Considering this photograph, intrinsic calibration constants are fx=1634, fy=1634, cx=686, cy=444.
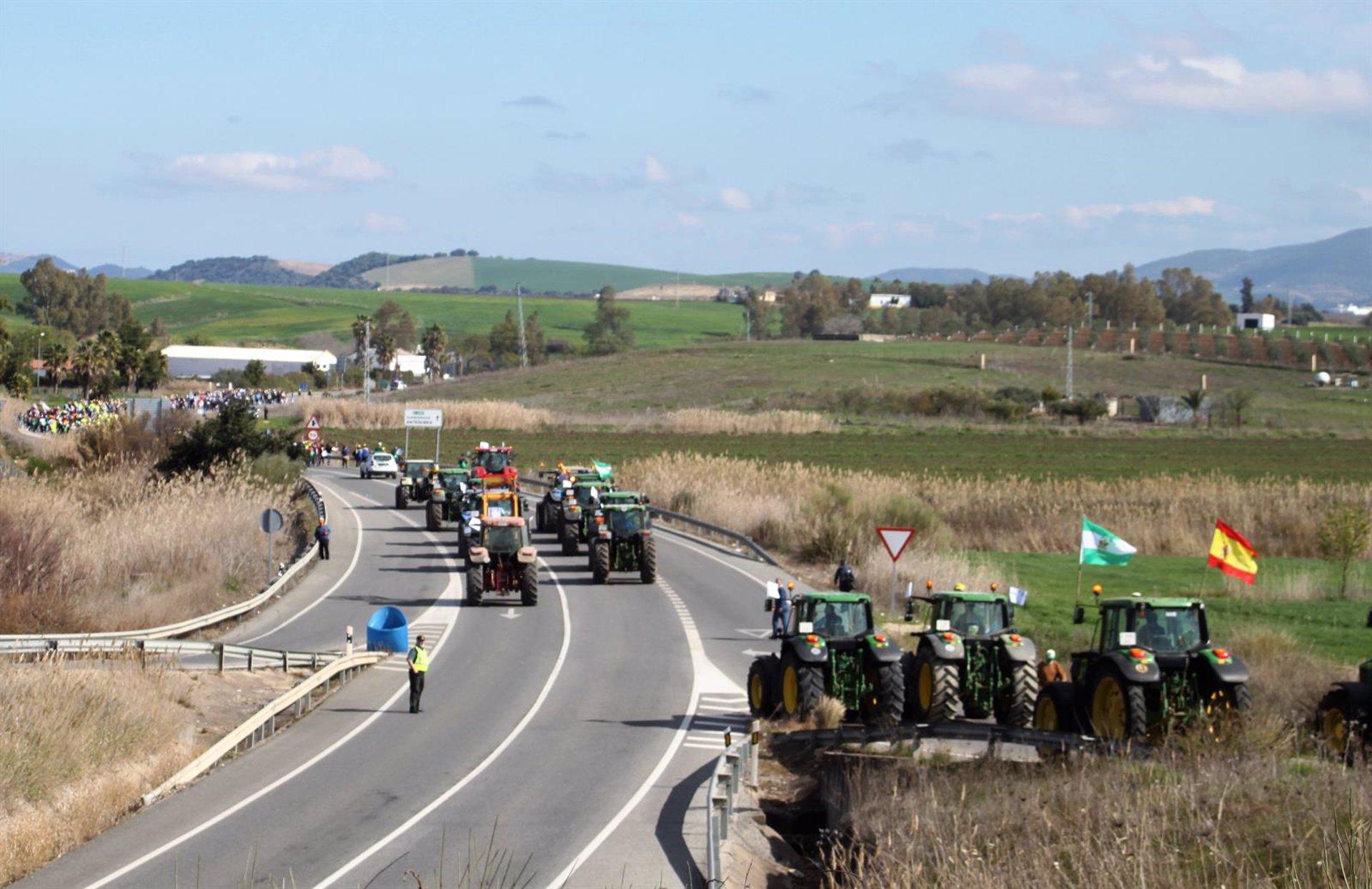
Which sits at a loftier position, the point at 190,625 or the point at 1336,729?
the point at 1336,729

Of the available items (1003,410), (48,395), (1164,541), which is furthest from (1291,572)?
(48,395)

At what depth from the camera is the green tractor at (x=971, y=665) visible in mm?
20625

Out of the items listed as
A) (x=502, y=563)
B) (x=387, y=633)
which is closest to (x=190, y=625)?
(x=387, y=633)

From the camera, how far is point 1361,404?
11556 cm

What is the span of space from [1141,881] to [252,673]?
1856cm

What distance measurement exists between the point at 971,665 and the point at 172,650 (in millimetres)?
12293

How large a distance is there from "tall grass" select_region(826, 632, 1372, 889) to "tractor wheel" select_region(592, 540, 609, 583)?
20951 mm

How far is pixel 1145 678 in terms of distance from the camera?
18750 mm

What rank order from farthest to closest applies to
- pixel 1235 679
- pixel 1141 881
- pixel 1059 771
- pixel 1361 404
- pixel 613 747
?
pixel 1361 404, pixel 613 747, pixel 1235 679, pixel 1059 771, pixel 1141 881

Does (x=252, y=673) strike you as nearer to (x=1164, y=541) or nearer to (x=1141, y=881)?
(x=1141, y=881)

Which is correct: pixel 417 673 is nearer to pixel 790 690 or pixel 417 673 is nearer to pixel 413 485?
pixel 790 690

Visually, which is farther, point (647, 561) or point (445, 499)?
point (445, 499)

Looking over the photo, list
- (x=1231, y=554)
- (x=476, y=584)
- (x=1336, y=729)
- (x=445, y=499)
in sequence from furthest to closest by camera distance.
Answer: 1. (x=445, y=499)
2. (x=476, y=584)
3. (x=1231, y=554)
4. (x=1336, y=729)

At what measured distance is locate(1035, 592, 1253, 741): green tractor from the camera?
1888 cm
